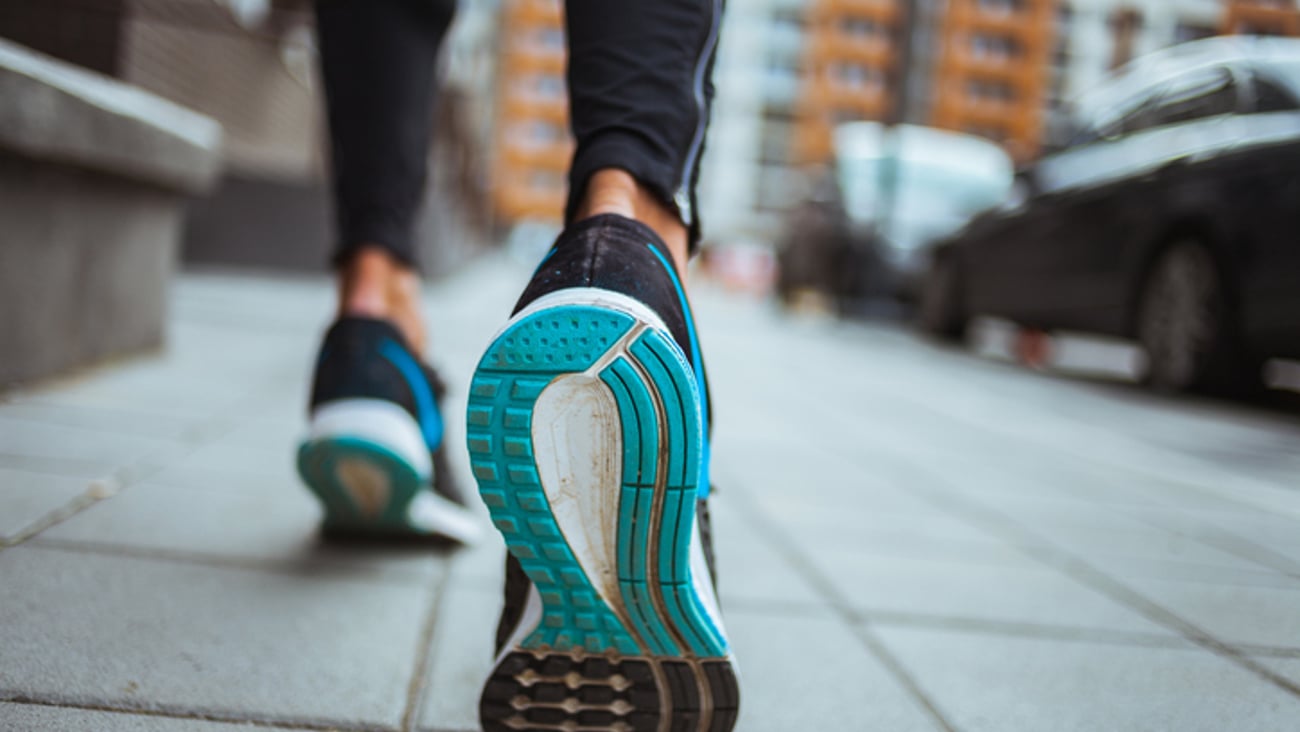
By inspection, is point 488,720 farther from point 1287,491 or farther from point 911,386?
point 911,386

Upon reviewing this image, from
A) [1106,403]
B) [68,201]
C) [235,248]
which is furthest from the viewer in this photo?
[235,248]

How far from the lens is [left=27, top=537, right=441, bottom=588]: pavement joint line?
1.36 m

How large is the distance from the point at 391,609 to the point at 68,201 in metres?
1.59

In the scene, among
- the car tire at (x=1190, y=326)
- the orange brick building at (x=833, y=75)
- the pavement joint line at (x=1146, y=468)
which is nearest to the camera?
the pavement joint line at (x=1146, y=468)

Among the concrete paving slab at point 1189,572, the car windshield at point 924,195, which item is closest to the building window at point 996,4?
the car windshield at point 924,195

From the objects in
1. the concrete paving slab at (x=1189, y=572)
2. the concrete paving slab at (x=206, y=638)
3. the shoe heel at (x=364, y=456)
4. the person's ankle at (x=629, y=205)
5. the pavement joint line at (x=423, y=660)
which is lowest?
the pavement joint line at (x=423, y=660)

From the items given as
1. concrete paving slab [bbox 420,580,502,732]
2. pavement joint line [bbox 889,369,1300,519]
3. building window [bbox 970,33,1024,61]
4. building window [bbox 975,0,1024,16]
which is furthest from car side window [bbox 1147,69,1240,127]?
building window [bbox 970,33,1024,61]

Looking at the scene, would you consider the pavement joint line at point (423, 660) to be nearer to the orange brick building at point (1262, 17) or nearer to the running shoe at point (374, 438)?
the running shoe at point (374, 438)

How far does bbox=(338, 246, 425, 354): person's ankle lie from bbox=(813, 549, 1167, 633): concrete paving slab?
77 centimetres

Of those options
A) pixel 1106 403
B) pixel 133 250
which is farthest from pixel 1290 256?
pixel 133 250

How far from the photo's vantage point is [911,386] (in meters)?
4.98

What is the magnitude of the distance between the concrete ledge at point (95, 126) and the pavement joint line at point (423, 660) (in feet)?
4.29

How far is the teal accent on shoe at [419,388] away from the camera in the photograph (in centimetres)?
148

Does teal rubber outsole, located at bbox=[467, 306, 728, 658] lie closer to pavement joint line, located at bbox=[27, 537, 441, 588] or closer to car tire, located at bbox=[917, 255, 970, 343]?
pavement joint line, located at bbox=[27, 537, 441, 588]
